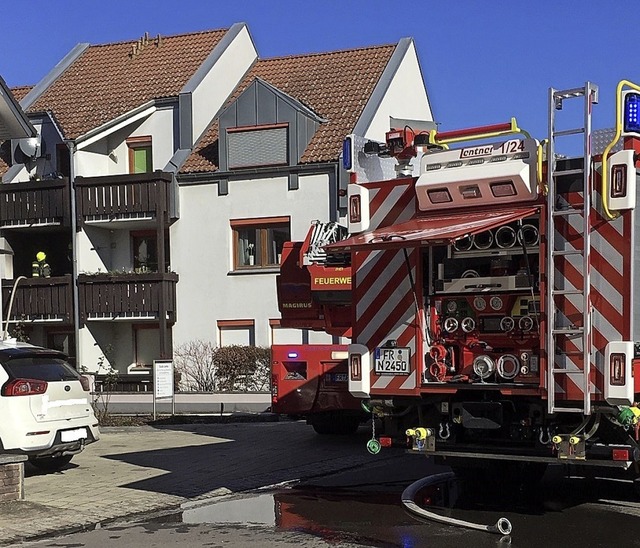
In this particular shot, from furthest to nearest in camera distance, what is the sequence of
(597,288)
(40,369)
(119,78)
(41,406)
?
(119,78)
(40,369)
(41,406)
(597,288)

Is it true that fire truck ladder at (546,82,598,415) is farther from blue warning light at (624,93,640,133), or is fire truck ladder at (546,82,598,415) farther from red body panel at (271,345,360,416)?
red body panel at (271,345,360,416)

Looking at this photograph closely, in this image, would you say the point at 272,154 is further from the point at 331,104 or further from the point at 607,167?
the point at 607,167

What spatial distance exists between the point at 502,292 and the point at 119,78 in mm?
25840

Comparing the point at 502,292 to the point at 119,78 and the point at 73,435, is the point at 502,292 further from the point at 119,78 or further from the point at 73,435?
the point at 119,78

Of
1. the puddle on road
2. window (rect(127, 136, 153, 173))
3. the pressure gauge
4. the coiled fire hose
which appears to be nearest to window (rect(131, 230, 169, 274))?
window (rect(127, 136, 153, 173))

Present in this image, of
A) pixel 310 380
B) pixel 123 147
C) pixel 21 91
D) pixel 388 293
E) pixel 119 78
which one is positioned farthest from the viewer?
pixel 21 91

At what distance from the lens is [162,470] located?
42.5 feet

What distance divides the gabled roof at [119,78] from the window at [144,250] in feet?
11.2

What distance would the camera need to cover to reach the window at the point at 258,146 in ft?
92.3

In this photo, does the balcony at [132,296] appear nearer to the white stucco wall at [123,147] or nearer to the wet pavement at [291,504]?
the white stucco wall at [123,147]

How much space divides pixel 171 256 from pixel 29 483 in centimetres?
1785

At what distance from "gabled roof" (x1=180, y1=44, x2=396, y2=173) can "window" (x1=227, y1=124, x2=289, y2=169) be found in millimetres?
693

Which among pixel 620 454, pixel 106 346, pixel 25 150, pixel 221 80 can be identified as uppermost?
pixel 221 80

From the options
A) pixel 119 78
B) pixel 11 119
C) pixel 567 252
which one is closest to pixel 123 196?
pixel 119 78
